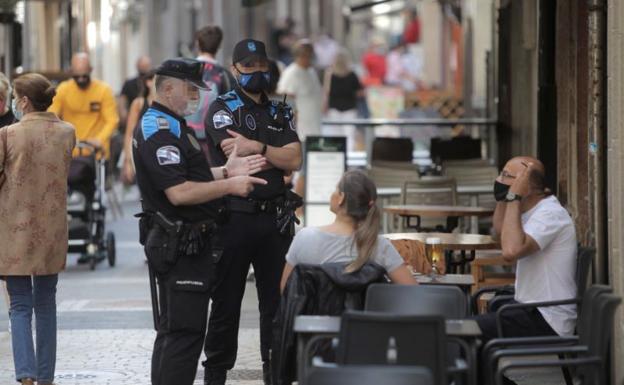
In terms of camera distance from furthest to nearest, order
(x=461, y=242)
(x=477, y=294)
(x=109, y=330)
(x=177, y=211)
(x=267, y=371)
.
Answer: (x=109, y=330)
(x=461, y=242)
(x=477, y=294)
(x=267, y=371)
(x=177, y=211)

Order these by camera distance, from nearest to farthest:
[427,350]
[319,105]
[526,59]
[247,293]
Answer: [427,350], [247,293], [526,59], [319,105]


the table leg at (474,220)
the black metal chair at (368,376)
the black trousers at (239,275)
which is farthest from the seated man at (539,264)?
the table leg at (474,220)

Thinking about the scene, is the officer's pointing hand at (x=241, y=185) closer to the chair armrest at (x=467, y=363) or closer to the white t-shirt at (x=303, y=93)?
the chair armrest at (x=467, y=363)

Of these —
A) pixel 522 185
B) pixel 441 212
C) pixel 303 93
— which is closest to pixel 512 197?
pixel 522 185

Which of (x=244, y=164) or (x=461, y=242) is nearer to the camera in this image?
(x=244, y=164)

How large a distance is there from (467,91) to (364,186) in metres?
20.3

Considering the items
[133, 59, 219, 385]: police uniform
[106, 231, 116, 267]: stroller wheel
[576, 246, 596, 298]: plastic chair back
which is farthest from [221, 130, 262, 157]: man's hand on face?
[106, 231, 116, 267]: stroller wheel

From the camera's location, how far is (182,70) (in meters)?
8.64

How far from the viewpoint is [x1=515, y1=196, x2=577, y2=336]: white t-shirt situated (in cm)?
898

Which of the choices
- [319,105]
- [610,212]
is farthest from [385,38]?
[610,212]

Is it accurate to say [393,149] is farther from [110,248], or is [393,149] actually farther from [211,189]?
[211,189]

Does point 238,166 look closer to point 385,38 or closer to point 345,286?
point 345,286

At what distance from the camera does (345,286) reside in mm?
8086

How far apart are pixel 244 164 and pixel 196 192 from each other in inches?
22.2
